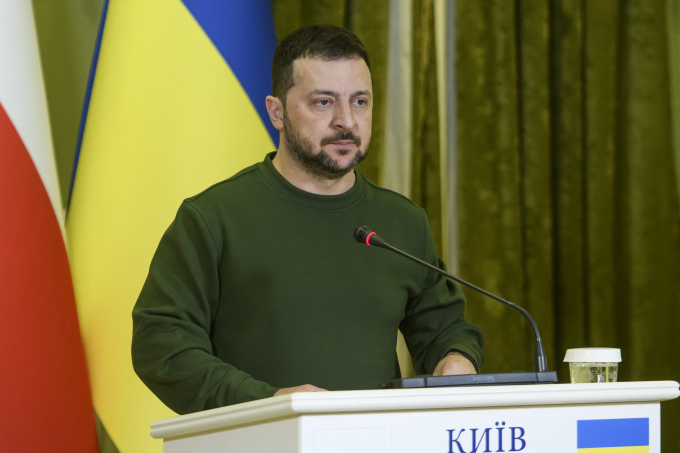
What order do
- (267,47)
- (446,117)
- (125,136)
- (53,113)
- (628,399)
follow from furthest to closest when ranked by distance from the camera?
(446,117)
(53,113)
(267,47)
(125,136)
(628,399)

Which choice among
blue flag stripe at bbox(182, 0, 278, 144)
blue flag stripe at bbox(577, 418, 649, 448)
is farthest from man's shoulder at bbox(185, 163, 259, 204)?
blue flag stripe at bbox(577, 418, 649, 448)

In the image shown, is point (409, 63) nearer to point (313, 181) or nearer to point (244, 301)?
point (313, 181)

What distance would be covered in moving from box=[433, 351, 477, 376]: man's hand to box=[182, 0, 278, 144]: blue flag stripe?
888 millimetres

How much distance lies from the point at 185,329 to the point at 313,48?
649 mm

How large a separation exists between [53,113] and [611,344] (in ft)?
6.09

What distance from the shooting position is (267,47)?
242 centimetres

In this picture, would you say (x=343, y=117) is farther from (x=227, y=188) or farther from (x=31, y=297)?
(x=31, y=297)

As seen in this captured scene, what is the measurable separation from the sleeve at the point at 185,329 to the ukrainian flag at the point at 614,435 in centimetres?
47

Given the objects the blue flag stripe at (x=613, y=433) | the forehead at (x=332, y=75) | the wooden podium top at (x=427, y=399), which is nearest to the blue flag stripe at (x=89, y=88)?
the forehead at (x=332, y=75)

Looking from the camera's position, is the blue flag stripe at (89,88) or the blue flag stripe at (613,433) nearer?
the blue flag stripe at (613,433)

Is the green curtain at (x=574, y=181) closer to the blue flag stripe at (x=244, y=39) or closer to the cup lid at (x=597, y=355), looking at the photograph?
the blue flag stripe at (x=244, y=39)

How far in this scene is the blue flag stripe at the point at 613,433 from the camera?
1174 mm

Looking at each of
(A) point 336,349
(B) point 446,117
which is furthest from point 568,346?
(A) point 336,349

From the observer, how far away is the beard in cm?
185
